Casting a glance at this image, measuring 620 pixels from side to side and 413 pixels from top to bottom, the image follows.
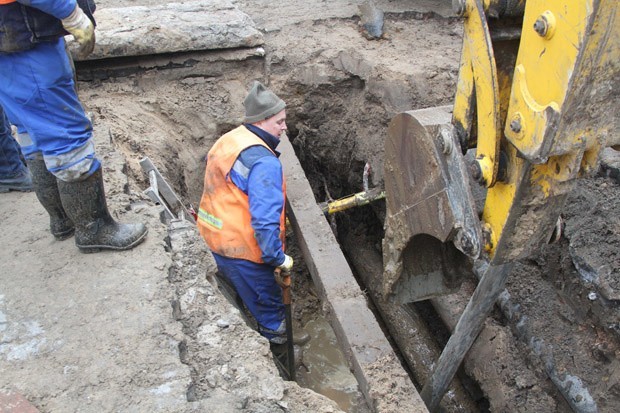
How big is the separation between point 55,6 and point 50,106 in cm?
46

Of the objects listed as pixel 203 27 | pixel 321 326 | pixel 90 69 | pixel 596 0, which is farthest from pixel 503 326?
pixel 90 69

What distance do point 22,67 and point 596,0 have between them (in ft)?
7.39

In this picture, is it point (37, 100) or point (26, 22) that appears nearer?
point (26, 22)

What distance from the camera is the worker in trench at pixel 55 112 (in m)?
2.39

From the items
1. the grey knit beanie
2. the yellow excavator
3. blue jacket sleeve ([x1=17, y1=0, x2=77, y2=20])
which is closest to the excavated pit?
the yellow excavator

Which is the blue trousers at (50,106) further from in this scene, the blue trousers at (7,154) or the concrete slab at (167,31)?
the concrete slab at (167,31)

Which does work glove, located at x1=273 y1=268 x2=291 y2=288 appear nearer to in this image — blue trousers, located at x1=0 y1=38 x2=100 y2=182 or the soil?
the soil

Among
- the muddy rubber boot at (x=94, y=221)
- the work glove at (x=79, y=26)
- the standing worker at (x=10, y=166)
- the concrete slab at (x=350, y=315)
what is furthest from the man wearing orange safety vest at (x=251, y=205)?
the work glove at (x=79, y=26)

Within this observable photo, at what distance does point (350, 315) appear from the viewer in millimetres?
3402

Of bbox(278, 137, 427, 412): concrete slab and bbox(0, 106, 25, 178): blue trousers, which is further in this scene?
bbox(0, 106, 25, 178): blue trousers

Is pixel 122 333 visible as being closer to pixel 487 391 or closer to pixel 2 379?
pixel 2 379

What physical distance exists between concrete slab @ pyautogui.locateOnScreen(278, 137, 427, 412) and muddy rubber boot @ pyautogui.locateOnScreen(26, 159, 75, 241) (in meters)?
1.58

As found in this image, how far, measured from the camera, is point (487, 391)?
3572mm

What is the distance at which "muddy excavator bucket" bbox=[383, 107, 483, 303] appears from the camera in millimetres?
2143
